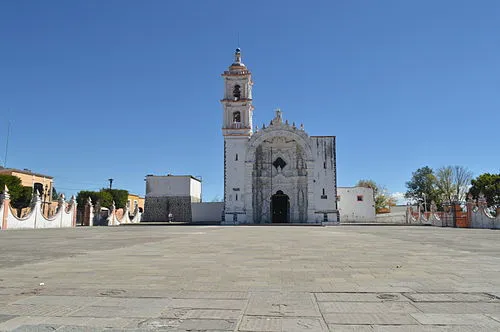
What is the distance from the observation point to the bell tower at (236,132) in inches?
1777

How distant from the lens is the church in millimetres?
45156

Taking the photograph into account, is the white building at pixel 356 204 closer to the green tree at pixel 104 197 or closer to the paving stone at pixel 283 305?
the green tree at pixel 104 197

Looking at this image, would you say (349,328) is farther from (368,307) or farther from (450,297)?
(450,297)

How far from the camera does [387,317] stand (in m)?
4.33

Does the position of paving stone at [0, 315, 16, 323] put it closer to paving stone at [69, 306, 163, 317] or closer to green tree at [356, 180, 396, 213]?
paving stone at [69, 306, 163, 317]

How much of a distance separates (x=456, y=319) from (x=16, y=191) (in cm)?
4839

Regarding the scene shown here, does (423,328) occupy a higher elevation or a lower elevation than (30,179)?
lower

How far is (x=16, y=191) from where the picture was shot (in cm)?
4409

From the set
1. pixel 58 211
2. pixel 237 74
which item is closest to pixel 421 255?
pixel 58 211

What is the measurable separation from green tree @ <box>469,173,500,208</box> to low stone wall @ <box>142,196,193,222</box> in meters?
39.6

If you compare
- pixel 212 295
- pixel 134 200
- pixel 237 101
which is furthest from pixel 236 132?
pixel 212 295

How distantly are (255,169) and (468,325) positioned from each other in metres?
42.9

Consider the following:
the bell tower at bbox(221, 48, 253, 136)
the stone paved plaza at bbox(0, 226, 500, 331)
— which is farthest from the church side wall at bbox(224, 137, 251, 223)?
the stone paved plaza at bbox(0, 226, 500, 331)

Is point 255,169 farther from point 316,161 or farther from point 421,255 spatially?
point 421,255
